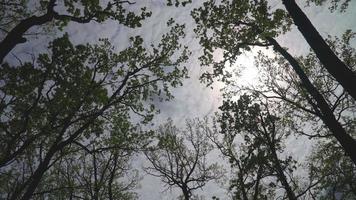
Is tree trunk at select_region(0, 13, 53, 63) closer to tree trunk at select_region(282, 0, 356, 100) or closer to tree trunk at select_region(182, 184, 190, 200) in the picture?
tree trunk at select_region(282, 0, 356, 100)

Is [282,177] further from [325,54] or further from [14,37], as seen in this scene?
[14,37]

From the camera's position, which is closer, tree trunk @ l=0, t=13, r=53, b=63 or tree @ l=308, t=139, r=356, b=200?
tree trunk @ l=0, t=13, r=53, b=63

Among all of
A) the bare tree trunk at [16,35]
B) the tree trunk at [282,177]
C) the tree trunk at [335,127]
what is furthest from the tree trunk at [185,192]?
the bare tree trunk at [16,35]

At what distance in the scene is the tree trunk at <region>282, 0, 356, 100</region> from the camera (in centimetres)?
890

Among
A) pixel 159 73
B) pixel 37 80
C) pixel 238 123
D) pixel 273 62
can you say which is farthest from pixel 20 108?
pixel 273 62

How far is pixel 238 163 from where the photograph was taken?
79.8 ft

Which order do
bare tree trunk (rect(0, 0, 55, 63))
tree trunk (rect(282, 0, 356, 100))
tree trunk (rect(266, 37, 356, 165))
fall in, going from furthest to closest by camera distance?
tree trunk (rect(266, 37, 356, 165)) < bare tree trunk (rect(0, 0, 55, 63)) < tree trunk (rect(282, 0, 356, 100))

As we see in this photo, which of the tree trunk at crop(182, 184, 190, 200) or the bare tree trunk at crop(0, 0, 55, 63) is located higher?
the tree trunk at crop(182, 184, 190, 200)

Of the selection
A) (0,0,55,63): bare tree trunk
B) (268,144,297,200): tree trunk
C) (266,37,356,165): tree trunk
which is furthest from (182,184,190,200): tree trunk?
(0,0,55,63): bare tree trunk

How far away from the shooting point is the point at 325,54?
9.57 meters

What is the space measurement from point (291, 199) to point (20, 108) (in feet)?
52.7

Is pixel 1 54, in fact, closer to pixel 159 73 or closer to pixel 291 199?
pixel 159 73

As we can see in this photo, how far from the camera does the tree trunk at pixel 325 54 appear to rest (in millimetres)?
8898

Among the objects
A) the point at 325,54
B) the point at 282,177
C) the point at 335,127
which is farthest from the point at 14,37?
the point at 282,177
